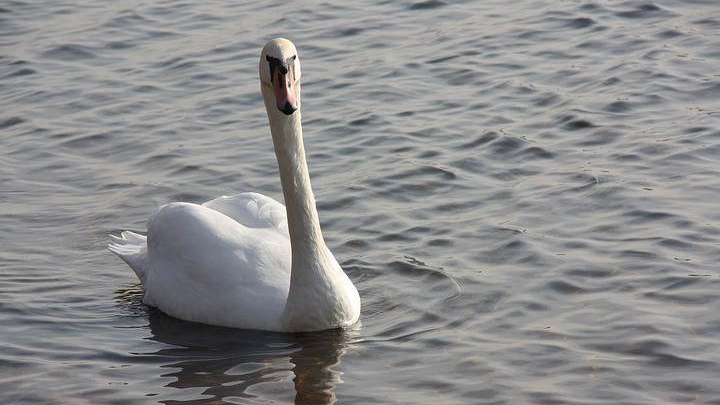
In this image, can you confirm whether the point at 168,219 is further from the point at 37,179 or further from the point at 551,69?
the point at 551,69

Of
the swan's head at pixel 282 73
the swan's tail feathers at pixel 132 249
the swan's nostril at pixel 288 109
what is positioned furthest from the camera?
the swan's tail feathers at pixel 132 249

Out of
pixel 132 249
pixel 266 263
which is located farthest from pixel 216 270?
pixel 132 249

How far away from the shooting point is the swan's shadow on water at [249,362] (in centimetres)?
727

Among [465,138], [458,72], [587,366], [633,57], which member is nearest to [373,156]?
[465,138]

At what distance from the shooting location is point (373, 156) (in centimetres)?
1120

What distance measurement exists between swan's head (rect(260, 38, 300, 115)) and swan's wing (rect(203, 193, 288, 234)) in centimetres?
136

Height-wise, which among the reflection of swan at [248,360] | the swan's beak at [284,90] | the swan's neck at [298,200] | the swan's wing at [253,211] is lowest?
the reflection of swan at [248,360]

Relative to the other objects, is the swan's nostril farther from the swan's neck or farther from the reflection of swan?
the reflection of swan

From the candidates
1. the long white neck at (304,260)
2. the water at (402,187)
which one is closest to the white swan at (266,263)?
the long white neck at (304,260)

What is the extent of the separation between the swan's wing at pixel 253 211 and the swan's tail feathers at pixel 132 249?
0.59 metres

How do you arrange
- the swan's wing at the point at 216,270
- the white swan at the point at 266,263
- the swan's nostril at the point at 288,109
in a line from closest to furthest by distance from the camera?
the swan's nostril at the point at 288,109
the white swan at the point at 266,263
the swan's wing at the point at 216,270

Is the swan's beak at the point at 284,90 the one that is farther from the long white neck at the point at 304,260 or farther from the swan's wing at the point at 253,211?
the swan's wing at the point at 253,211

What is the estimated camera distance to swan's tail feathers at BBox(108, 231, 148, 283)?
9039mm

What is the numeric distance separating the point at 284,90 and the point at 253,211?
172 centimetres
